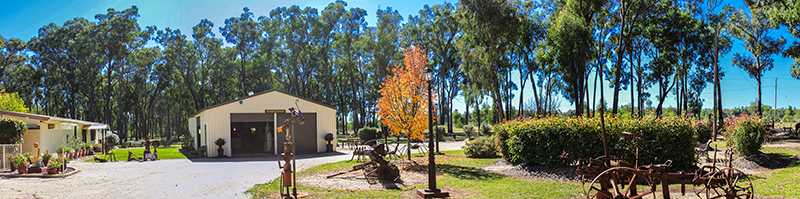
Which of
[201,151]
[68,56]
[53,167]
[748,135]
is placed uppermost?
[68,56]

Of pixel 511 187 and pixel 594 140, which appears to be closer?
pixel 511 187

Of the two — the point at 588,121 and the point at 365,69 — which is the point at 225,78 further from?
the point at 588,121

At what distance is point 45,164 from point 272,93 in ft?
33.0

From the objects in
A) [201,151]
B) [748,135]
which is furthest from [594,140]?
[201,151]

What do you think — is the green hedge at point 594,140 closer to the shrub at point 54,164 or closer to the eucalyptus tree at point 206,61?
the shrub at point 54,164

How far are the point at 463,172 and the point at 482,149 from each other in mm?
4397

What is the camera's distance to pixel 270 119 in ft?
71.0

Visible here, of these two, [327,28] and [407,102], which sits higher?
[327,28]

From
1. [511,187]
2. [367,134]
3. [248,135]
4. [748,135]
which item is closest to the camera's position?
[511,187]

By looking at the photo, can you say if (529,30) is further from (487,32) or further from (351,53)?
(351,53)

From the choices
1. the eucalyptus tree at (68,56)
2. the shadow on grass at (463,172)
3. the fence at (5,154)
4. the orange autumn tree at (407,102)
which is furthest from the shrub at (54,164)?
the eucalyptus tree at (68,56)

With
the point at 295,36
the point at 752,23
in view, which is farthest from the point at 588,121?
the point at 295,36

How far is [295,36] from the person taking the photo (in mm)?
43844

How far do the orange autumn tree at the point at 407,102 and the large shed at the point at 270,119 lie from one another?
5843 mm
